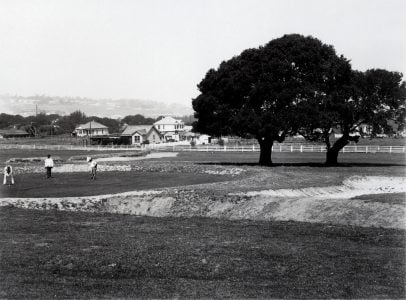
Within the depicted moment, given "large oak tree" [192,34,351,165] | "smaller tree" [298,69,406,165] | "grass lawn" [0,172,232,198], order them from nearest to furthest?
"grass lawn" [0,172,232,198], "large oak tree" [192,34,351,165], "smaller tree" [298,69,406,165]

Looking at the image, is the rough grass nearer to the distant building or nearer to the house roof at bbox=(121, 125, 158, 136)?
the house roof at bbox=(121, 125, 158, 136)

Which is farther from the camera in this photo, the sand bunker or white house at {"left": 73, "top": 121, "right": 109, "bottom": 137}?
white house at {"left": 73, "top": 121, "right": 109, "bottom": 137}

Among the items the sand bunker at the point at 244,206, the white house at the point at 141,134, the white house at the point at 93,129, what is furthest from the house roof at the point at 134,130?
the sand bunker at the point at 244,206

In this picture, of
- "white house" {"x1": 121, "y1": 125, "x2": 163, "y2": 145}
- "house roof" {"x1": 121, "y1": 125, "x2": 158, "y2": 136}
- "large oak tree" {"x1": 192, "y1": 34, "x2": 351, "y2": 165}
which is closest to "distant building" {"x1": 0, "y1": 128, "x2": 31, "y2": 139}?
"white house" {"x1": 121, "y1": 125, "x2": 163, "y2": 145}

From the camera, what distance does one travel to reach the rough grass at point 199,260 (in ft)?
35.0

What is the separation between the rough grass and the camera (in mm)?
10664

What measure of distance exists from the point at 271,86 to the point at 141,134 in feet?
274

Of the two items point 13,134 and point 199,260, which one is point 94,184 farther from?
point 13,134

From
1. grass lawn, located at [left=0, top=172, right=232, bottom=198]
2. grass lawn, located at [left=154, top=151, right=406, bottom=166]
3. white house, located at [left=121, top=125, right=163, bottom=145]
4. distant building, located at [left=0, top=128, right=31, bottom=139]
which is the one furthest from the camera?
distant building, located at [left=0, top=128, right=31, bottom=139]

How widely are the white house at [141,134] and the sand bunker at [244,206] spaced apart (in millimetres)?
97062

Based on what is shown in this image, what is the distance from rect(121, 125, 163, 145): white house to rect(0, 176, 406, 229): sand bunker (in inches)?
3821

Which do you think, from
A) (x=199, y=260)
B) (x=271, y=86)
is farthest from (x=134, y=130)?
(x=199, y=260)

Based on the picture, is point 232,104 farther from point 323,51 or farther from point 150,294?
point 150,294

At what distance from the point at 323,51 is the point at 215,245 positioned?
37.7m
